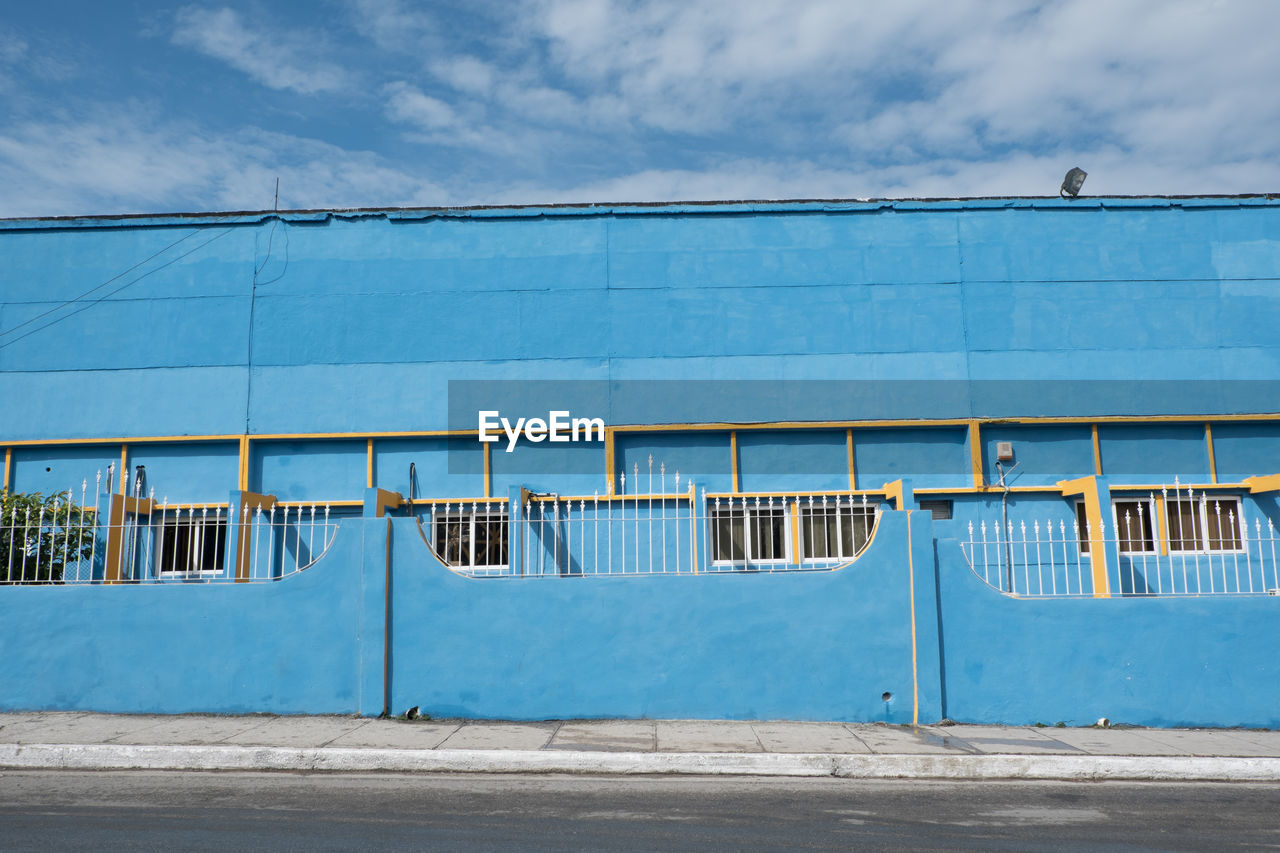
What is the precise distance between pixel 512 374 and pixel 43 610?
6774 mm

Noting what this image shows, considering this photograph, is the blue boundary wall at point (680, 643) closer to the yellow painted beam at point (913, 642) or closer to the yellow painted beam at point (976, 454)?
the yellow painted beam at point (913, 642)

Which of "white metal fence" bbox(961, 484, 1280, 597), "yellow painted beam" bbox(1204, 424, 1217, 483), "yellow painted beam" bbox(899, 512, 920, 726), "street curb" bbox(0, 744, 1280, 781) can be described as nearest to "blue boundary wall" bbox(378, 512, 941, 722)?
"yellow painted beam" bbox(899, 512, 920, 726)

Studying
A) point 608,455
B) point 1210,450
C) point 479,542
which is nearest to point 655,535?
point 608,455

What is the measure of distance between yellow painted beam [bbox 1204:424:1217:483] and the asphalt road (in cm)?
770

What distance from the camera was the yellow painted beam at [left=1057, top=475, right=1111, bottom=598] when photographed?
424 inches

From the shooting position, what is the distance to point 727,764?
797cm

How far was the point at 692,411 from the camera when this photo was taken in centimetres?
1442

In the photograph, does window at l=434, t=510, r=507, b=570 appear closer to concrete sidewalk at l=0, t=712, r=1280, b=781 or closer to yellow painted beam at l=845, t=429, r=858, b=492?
concrete sidewalk at l=0, t=712, r=1280, b=781

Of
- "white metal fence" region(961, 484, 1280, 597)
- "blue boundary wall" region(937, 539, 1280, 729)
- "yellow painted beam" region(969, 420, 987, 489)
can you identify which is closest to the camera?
"blue boundary wall" region(937, 539, 1280, 729)

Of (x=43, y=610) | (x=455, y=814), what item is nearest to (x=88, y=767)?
(x=43, y=610)

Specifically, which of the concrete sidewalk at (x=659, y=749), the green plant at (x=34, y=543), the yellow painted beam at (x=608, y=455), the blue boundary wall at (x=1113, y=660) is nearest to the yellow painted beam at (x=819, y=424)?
the yellow painted beam at (x=608, y=455)

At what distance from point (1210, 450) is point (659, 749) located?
34.2 feet

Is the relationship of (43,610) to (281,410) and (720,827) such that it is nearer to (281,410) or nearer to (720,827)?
(281,410)

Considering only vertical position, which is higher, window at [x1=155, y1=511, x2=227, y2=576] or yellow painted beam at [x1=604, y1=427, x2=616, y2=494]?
yellow painted beam at [x1=604, y1=427, x2=616, y2=494]
